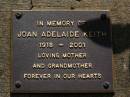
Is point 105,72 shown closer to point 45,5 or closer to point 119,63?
point 119,63

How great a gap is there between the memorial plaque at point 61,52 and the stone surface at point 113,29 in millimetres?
137

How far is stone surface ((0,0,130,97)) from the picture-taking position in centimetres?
850

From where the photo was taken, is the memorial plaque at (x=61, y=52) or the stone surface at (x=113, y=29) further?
the stone surface at (x=113, y=29)

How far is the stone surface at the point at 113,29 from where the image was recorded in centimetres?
850

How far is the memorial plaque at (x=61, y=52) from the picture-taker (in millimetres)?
8359

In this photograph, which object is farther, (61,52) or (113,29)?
(113,29)

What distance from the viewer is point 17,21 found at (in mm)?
8539

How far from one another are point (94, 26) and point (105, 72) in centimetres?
→ 75

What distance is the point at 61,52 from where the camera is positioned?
845 centimetres

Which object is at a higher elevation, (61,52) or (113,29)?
(113,29)

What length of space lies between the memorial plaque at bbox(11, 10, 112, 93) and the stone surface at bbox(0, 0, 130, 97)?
0.45ft

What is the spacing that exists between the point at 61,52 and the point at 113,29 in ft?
3.05

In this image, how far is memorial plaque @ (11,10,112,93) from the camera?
8359 mm

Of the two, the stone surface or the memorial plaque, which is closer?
the memorial plaque
